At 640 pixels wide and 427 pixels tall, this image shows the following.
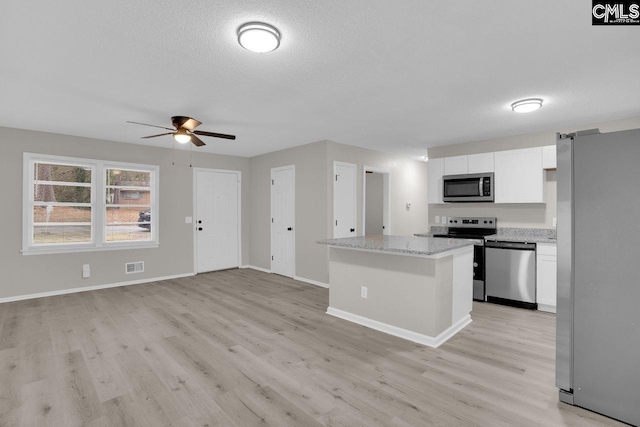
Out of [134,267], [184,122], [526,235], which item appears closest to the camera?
[184,122]

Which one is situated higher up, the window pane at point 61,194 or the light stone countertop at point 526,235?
the window pane at point 61,194

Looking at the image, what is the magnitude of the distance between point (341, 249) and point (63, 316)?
348 centimetres

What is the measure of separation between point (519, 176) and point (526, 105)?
1.52 m

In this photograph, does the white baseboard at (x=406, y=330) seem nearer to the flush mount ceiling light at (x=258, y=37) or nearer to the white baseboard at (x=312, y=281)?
the white baseboard at (x=312, y=281)

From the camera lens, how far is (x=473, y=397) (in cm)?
215

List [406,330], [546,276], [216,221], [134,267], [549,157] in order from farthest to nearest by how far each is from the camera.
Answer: [216,221]
[134,267]
[549,157]
[546,276]
[406,330]

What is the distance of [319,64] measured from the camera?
2.52 meters

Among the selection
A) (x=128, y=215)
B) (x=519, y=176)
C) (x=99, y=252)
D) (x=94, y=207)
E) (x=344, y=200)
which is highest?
(x=519, y=176)

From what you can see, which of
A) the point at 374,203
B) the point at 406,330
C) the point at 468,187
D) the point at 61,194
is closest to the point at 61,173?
the point at 61,194

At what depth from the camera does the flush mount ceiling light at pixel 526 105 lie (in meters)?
3.27

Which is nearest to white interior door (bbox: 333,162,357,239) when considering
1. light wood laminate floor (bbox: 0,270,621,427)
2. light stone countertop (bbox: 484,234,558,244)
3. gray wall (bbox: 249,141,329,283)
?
gray wall (bbox: 249,141,329,283)

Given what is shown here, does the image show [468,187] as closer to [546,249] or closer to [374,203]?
[546,249]

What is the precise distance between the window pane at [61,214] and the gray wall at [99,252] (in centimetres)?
23

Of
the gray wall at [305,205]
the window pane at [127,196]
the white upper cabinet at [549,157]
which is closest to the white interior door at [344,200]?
the gray wall at [305,205]
